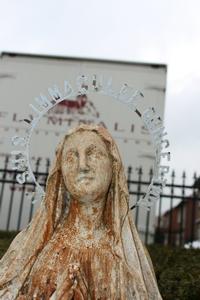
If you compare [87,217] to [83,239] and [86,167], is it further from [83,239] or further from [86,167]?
[86,167]

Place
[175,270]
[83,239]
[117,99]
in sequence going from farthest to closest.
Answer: [175,270], [117,99], [83,239]

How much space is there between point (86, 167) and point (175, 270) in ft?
14.5

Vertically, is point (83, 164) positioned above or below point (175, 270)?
above

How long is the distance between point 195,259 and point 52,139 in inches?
149

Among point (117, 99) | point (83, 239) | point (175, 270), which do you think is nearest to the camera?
point (83, 239)

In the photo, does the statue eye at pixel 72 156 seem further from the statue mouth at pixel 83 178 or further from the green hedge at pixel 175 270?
the green hedge at pixel 175 270

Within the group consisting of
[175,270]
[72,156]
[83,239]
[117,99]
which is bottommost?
[175,270]

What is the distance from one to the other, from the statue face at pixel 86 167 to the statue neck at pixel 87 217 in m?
0.06

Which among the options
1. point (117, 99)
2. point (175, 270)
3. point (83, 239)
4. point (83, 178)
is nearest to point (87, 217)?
point (83, 239)

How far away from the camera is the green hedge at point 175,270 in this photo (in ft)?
20.6

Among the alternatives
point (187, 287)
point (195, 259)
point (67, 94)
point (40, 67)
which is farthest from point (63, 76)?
point (67, 94)

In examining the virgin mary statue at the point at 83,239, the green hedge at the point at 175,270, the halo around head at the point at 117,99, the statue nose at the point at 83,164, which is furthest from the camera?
the green hedge at the point at 175,270

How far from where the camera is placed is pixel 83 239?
10.2ft

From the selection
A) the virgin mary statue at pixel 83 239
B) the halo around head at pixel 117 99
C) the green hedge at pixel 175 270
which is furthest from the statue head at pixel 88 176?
the green hedge at pixel 175 270
